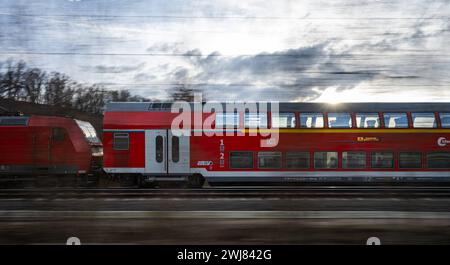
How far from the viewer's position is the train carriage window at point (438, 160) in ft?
48.9

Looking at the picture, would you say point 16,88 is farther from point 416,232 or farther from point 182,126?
point 182,126

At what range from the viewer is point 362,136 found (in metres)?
14.7

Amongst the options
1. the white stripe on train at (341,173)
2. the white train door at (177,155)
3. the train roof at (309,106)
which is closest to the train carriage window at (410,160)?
the white stripe on train at (341,173)

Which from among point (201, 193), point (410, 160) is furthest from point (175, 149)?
point (410, 160)

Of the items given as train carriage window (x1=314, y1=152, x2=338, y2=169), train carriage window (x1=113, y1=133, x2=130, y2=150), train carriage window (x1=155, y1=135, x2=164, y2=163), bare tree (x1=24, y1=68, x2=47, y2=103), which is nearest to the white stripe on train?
train carriage window (x1=314, y1=152, x2=338, y2=169)

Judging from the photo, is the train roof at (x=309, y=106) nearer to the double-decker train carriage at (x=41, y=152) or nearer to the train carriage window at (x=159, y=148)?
the train carriage window at (x=159, y=148)

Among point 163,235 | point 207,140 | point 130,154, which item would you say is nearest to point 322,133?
point 207,140

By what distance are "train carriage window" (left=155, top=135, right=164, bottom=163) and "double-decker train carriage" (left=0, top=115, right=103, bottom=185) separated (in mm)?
2219

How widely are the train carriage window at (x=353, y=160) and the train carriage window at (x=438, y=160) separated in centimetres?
226

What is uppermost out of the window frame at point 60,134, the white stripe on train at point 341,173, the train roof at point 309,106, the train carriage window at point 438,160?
the train roof at point 309,106

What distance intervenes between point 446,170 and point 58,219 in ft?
44.4

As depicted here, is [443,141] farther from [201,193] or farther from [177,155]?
[177,155]
